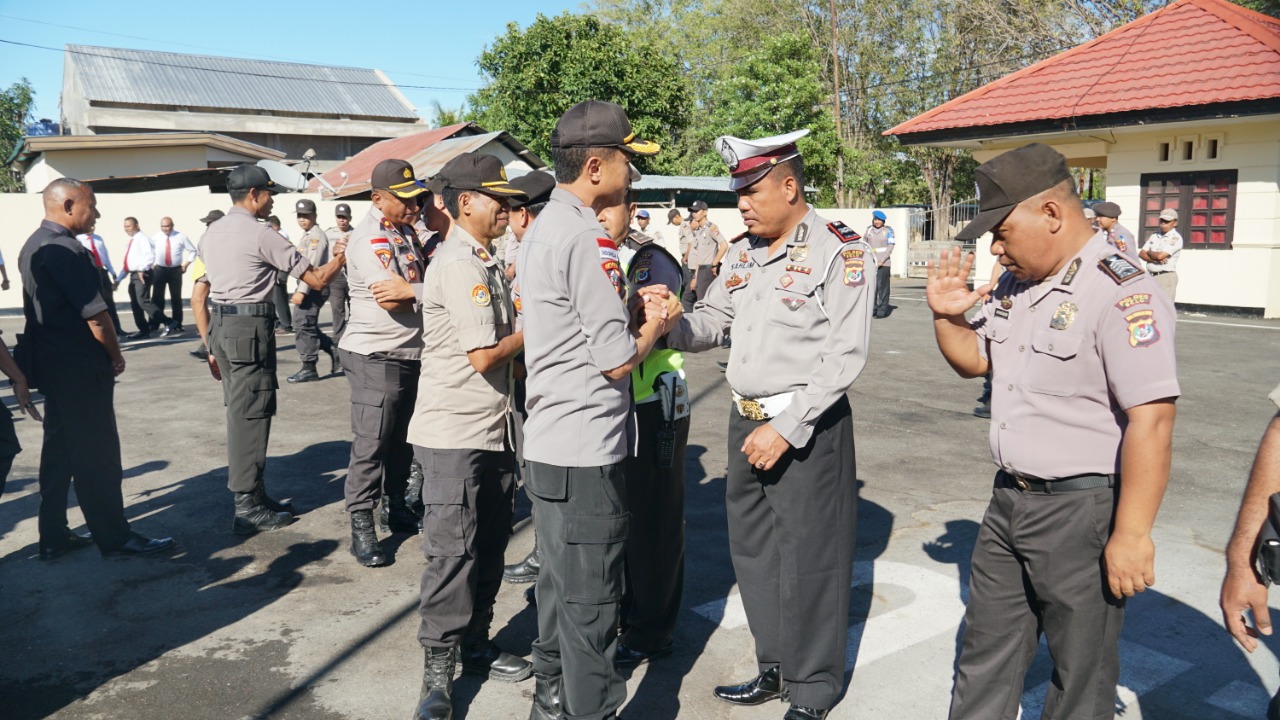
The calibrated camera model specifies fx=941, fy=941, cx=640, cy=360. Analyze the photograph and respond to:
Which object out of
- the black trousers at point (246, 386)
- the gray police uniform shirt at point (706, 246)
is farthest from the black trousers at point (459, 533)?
the gray police uniform shirt at point (706, 246)

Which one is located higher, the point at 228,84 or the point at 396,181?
the point at 228,84

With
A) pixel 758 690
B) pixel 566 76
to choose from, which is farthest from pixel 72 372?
pixel 566 76

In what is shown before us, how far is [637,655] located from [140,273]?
44.8 ft

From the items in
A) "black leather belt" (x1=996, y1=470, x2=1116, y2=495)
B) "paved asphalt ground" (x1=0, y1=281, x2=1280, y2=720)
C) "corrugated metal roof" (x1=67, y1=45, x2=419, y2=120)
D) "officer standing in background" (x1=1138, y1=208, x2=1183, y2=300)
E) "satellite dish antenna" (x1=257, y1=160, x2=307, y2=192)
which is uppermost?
"corrugated metal roof" (x1=67, y1=45, x2=419, y2=120)

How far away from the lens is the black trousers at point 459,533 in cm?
354

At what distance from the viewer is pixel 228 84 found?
44656 mm

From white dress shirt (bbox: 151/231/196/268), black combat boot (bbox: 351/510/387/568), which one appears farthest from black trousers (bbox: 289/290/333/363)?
black combat boot (bbox: 351/510/387/568)

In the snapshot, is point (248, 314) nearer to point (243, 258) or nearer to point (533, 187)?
point (243, 258)

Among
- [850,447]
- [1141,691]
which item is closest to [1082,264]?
[850,447]

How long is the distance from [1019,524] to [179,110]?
46.4 meters

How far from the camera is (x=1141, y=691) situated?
350cm

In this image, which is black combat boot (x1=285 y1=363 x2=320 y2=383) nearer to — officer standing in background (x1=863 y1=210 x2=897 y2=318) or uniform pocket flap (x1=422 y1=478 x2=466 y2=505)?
uniform pocket flap (x1=422 y1=478 x2=466 y2=505)

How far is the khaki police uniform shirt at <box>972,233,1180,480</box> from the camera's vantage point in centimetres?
246

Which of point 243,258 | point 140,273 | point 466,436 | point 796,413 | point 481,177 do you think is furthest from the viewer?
point 140,273
